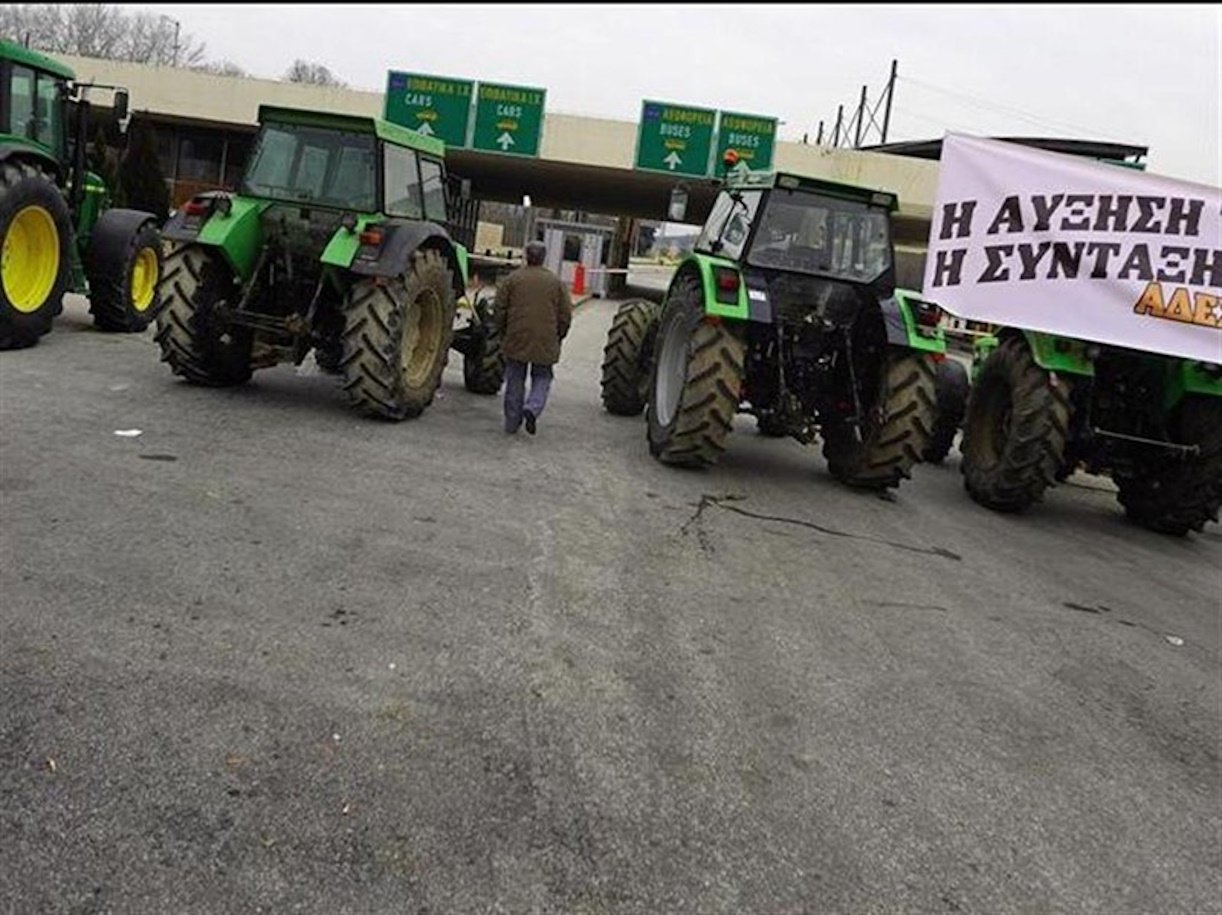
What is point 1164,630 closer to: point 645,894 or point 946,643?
point 946,643

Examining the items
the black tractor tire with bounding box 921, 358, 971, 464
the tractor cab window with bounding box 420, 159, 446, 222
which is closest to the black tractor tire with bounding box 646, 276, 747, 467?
the tractor cab window with bounding box 420, 159, 446, 222

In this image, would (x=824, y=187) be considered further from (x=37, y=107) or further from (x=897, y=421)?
(x=37, y=107)

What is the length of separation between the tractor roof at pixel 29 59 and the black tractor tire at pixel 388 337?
170 inches

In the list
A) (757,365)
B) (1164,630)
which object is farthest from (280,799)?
(757,365)

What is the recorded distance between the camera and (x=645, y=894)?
10.0ft

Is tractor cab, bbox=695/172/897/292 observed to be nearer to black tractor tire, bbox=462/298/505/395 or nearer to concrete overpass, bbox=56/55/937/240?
black tractor tire, bbox=462/298/505/395

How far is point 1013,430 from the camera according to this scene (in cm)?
866

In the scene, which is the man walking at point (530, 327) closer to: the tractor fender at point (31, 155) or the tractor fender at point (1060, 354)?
the tractor fender at point (1060, 354)

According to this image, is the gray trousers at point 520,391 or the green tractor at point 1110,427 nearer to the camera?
the green tractor at point 1110,427

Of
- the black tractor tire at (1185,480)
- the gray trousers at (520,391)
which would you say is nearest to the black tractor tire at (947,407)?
the black tractor tire at (1185,480)

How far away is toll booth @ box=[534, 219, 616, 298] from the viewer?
3359cm

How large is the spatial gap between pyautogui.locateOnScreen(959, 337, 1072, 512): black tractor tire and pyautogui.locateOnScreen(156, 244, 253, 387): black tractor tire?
6313 mm

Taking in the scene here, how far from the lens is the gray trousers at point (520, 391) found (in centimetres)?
913

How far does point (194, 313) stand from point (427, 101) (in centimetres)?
2171
